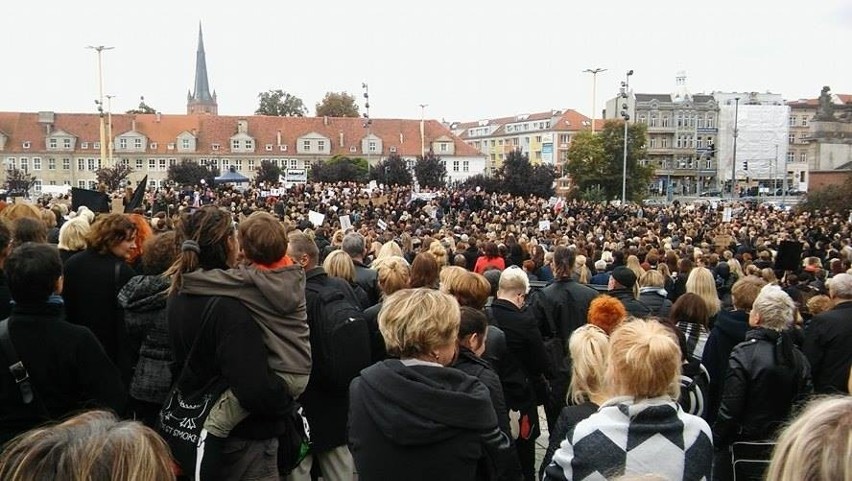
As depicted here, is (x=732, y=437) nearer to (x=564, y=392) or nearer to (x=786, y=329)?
(x=786, y=329)

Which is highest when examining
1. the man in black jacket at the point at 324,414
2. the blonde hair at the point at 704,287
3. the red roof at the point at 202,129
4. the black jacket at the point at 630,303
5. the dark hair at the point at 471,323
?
the red roof at the point at 202,129

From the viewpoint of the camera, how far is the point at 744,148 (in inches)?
3775

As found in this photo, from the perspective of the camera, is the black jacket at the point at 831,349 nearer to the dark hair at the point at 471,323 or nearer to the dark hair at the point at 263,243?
the dark hair at the point at 471,323

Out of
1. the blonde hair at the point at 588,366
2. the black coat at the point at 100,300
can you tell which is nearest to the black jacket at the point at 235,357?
the black coat at the point at 100,300

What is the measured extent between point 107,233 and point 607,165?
68594 mm

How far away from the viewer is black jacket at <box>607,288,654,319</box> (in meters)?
6.61

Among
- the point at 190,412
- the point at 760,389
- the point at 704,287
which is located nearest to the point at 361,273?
the point at 704,287

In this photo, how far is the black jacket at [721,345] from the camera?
18.1 ft

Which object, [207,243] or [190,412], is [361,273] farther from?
[190,412]

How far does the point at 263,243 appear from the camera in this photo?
3.91 meters

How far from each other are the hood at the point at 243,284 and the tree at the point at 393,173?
50.1m

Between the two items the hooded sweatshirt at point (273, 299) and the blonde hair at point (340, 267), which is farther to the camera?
the blonde hair at point (340, 267)

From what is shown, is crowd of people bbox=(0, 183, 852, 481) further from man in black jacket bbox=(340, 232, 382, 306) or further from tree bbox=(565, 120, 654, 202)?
tree bbox=(565, 120, 654, 202)

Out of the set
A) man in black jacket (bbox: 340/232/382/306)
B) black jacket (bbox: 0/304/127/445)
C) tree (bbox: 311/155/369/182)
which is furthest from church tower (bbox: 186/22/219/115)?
black jacket (bbox: 0/304/127/445)
